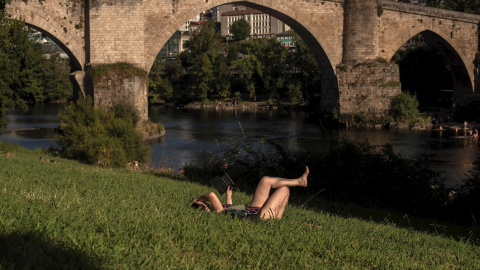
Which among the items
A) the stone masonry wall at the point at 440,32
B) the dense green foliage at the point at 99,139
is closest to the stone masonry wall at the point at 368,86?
the stone masonry wall at the point at 440,32

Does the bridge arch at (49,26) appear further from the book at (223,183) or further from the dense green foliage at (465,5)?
the dense green foliage at (465,5)

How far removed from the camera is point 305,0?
1256 inches

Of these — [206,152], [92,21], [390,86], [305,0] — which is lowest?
[206,152]

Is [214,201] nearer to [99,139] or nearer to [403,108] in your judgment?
[99,139]

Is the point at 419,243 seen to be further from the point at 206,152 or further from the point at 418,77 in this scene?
the point at 418,77

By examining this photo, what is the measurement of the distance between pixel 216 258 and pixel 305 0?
2897cm

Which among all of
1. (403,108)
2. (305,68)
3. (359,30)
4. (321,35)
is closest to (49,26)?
(321,35)

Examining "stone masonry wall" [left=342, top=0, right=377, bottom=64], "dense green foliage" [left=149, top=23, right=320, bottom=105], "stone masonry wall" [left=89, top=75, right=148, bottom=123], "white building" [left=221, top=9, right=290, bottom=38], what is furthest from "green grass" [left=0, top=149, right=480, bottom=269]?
"white building" [left=221, top=9, right=290, bottom=38]

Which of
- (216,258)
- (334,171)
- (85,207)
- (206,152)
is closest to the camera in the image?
(216,258)

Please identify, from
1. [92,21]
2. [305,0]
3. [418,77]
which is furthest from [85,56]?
[418,77]

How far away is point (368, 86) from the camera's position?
33.9 m

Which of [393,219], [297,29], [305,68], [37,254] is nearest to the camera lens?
[37,254]

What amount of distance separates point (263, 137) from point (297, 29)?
8478mm

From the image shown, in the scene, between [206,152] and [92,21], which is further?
[92,21]
